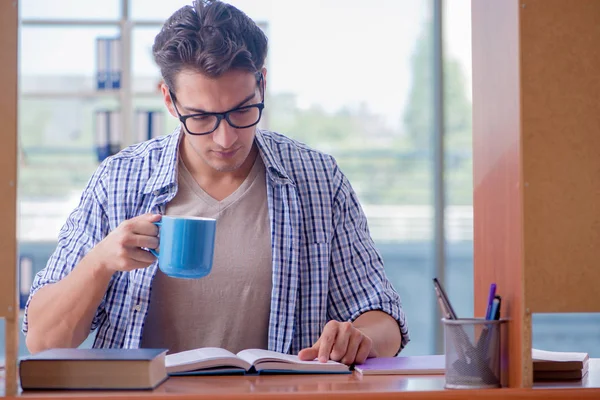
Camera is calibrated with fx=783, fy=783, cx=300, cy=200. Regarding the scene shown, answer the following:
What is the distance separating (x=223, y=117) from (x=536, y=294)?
0.84 metres

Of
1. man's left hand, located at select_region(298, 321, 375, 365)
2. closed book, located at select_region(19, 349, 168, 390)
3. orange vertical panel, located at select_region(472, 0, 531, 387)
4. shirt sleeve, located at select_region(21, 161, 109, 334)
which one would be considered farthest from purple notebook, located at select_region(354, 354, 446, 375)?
shirt sleeve, located at select_region(21, 161, 109, 334)

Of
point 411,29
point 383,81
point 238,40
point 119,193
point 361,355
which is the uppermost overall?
point 411,29

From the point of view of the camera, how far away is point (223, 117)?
5.68ft

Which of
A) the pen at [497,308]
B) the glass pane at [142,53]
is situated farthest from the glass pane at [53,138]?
the pen at [497,308]

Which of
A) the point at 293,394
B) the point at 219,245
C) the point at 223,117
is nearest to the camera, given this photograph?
the point at 293,394

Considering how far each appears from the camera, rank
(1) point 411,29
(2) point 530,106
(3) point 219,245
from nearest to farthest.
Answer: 1. (2) point 530,106
2. (3) point 219,245
3. (1) point 411,29

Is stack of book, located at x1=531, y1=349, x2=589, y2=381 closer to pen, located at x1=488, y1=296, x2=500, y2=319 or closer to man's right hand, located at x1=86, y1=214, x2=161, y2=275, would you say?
pen, located at x1=488, y1=296, x2=500, y2=319

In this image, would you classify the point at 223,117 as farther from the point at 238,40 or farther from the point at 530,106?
the point at 530,106

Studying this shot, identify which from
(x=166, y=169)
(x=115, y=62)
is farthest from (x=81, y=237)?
(x=115, y=62)

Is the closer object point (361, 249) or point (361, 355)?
point (361, 355)

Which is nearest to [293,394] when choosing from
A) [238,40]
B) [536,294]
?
[536,294]

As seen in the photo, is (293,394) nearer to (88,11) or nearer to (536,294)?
(536,294)

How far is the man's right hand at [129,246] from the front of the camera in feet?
4.61

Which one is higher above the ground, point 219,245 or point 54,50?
point 54,50
